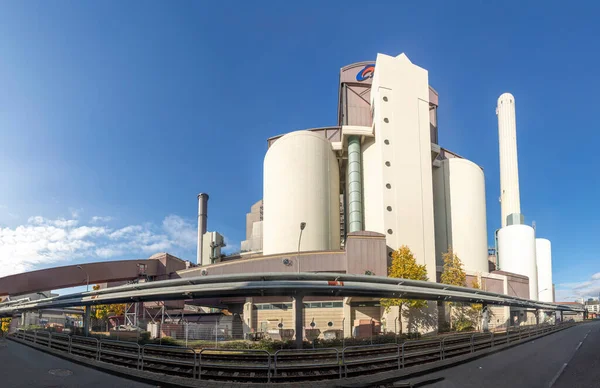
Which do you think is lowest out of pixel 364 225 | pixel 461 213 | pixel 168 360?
pixel 168 360

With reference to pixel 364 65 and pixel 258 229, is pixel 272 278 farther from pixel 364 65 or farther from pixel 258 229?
pixel 258 229

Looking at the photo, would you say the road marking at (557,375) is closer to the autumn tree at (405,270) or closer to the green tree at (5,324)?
the autumn tree at (405,270)

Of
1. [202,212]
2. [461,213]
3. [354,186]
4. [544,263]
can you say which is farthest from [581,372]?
[544,263]

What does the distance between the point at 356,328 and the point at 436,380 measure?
2946cm

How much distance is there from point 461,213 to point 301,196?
27.2m

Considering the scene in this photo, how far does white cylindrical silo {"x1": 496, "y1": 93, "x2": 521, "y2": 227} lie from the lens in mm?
85500

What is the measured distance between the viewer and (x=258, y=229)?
3521 inches

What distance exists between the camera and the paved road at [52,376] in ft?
40.9

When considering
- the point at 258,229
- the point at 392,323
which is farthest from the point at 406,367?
the point at 258,229

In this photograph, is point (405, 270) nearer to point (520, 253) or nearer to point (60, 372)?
point (60, 372)

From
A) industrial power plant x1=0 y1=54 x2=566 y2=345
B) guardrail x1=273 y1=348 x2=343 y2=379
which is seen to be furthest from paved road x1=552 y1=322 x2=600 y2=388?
industrial power plant x1=0 y1=54 x2=566 y2=345

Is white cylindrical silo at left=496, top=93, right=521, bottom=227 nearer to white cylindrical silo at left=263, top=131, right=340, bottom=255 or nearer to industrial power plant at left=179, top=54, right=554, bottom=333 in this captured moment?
industrial power plant at left=179, top=54, right=554, bottom=333

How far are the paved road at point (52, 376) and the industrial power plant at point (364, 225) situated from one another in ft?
71.5

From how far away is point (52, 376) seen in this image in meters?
14.1
